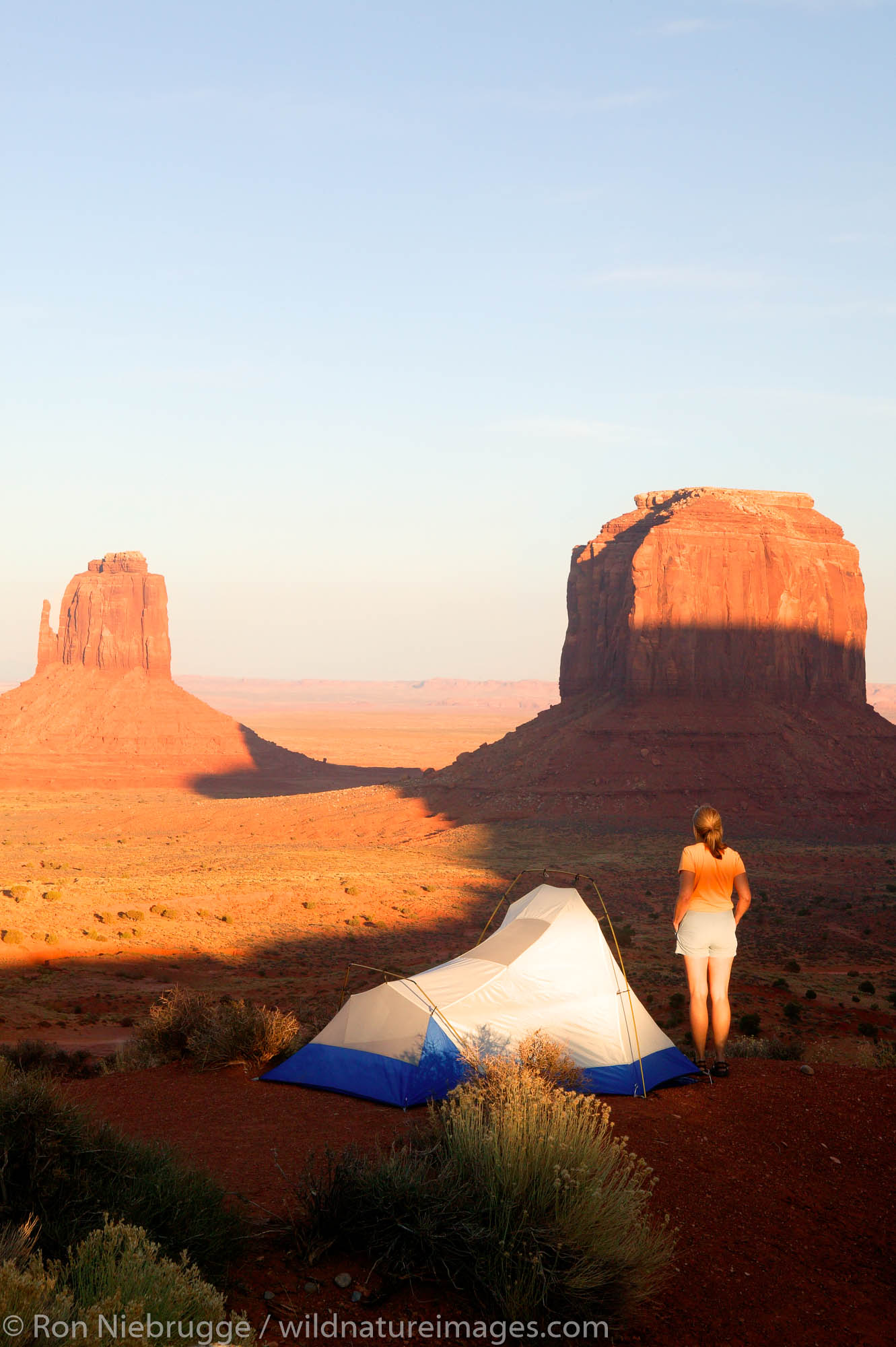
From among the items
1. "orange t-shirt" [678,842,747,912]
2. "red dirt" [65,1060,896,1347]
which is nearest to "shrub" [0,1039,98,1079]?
"red dirt" [65,1060,896,1347]

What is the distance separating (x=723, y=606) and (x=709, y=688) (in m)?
5.62

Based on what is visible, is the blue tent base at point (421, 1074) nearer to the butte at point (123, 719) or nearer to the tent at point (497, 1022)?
the tent at point (497, 1022)

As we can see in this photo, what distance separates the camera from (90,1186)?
207 inches

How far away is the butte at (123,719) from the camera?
85562 millimetres

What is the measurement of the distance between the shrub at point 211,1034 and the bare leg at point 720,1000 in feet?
14.9

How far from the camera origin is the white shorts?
859 centimetres

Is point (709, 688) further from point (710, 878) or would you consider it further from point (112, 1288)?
point (112, 1288)

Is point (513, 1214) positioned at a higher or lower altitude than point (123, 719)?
higher

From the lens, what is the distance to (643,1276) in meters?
4.84

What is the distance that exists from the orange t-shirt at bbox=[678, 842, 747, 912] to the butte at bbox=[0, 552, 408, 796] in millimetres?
75517

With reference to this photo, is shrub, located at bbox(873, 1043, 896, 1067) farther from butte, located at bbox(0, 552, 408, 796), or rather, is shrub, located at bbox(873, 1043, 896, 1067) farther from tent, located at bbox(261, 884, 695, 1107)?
butte, located at bbox(0, 552, 408, 796)

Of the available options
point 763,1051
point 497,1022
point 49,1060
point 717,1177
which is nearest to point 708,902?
point 497,1022

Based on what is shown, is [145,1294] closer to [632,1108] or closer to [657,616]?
[632,1108]

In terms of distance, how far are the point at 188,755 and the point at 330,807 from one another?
32436 mm
